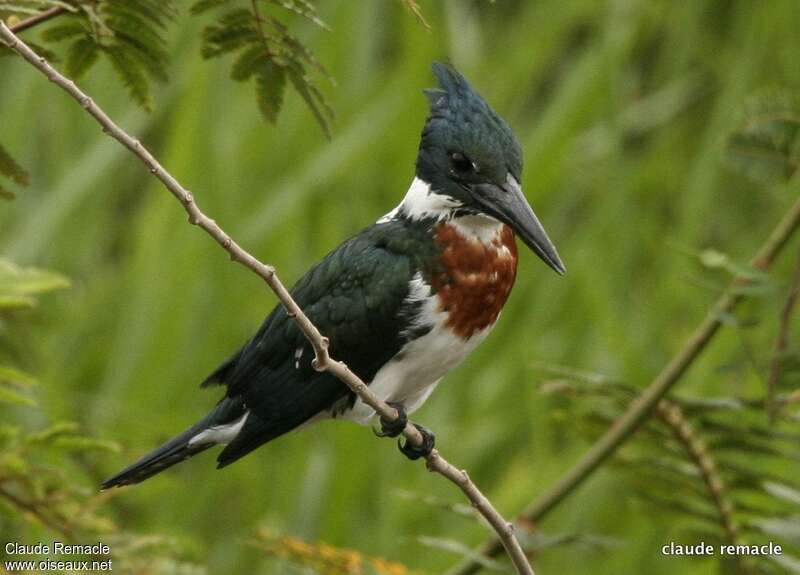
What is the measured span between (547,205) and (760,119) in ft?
6.91

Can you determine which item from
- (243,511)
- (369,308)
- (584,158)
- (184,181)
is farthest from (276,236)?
(369,308)

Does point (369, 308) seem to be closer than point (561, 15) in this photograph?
Yes

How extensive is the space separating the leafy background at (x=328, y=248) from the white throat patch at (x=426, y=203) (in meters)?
1.20

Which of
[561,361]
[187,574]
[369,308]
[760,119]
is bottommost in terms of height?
[561,361]

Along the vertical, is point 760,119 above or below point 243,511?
above

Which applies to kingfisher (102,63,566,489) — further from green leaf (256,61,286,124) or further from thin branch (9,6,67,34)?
thin branch (9,6,67,34)

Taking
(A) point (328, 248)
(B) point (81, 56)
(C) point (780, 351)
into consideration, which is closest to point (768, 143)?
(C) point (780, 351)

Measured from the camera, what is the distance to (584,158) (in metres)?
5.00

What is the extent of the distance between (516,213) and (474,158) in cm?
12

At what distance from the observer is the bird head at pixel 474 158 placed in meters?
2.13

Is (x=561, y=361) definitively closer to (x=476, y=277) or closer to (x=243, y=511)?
(x=243, y=511)

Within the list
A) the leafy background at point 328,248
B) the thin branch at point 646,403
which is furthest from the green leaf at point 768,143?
the leafy background at point 328,248

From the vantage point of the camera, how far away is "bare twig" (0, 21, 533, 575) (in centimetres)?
155

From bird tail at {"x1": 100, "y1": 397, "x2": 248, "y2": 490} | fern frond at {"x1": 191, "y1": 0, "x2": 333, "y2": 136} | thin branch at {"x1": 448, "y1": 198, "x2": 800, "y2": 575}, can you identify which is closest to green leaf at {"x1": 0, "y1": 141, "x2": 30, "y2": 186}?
fern frond at {"x1": 191, "y1": 0, "x2": 333, "y2": 136}
